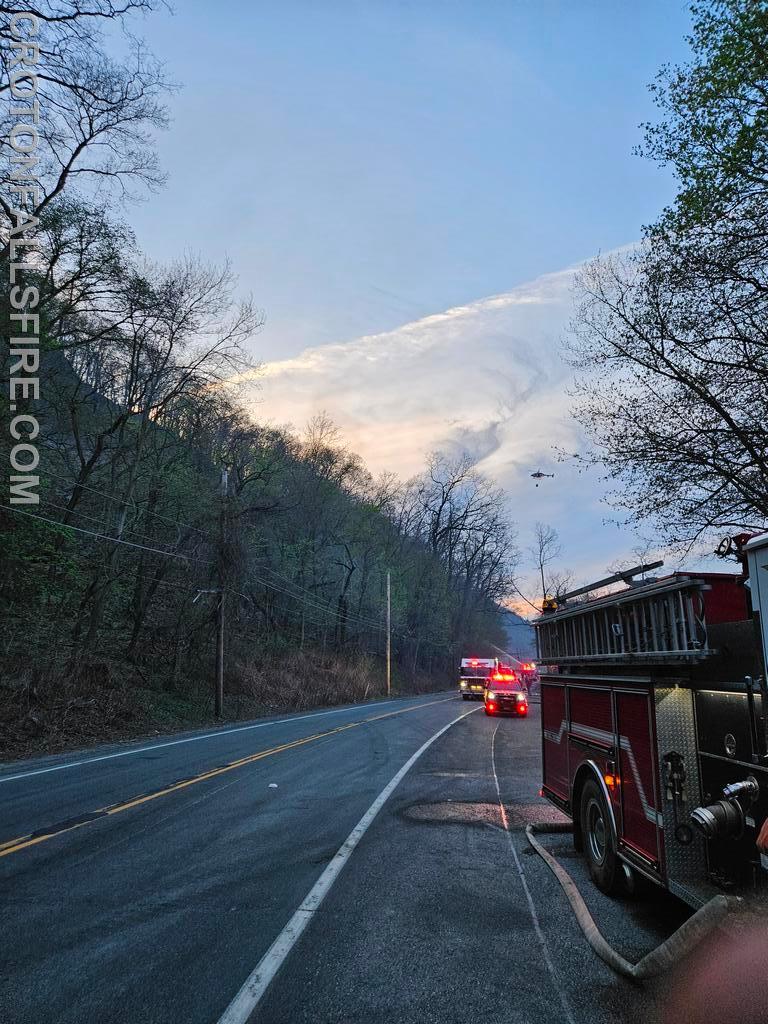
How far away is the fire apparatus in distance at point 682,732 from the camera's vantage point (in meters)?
3.78

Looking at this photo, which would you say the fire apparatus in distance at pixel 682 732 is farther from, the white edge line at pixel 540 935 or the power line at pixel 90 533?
the power line at pixel 90 533

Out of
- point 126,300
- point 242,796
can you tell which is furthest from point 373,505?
point 242,796

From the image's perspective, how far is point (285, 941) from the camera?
4.40 metres

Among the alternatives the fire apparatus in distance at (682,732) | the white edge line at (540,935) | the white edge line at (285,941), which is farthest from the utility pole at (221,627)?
the fire apparatus in distance at (682,732)

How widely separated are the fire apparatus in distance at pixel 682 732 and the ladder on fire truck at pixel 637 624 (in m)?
0.01

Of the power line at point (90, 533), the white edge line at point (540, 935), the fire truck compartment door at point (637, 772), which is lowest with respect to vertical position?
the white edge line at point (540, 935)

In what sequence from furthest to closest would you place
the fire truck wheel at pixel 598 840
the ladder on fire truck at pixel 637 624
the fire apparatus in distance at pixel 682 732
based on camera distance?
the fire truck wheel at pixel 598 840
the ladder on fire truck at pixel 637 624
the fire apparatus in distance at pixel 682 732

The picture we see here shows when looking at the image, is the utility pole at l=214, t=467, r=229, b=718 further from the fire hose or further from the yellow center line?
the fire hose

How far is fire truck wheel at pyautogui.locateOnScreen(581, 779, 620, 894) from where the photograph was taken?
5.43m

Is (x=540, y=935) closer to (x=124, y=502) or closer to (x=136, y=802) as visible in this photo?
(x=136, y=802)

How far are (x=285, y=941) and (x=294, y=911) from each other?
0.59 metres

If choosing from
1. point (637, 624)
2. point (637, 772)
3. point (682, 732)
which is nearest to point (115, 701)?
point (637, 772)

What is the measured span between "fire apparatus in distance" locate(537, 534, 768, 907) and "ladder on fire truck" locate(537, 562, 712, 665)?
0.01 metres

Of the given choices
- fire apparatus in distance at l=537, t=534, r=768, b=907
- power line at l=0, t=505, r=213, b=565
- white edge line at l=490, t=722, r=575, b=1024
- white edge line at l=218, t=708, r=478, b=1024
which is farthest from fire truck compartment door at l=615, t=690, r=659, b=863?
power line at l=0, t=505, r=213, b=565
